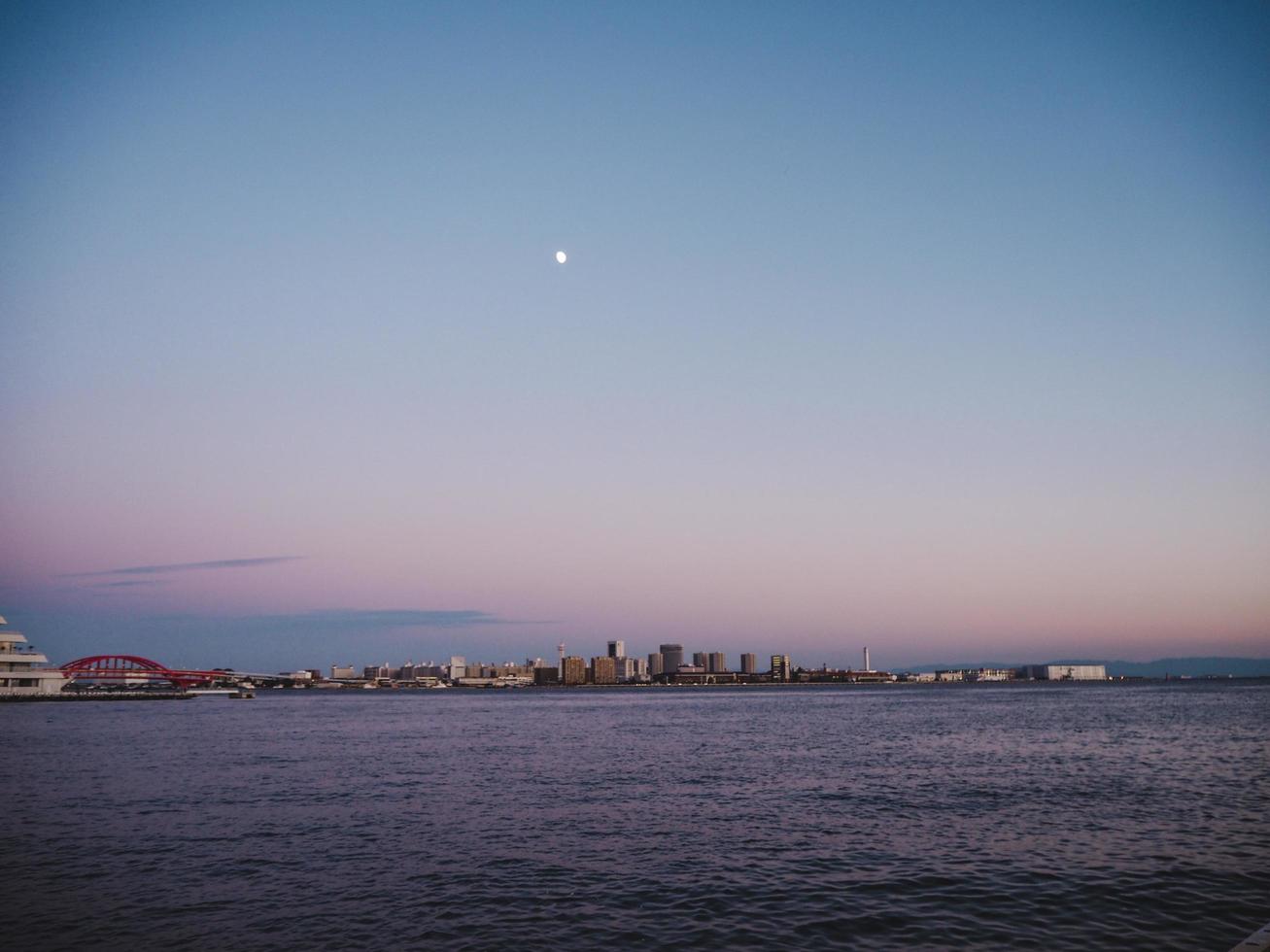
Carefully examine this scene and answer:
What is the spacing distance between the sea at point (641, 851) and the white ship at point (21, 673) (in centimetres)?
13168

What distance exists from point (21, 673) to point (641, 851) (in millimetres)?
196438

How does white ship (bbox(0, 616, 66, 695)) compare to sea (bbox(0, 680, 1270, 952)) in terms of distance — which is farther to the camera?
white ship (bbox(0, 616, 66, 695))

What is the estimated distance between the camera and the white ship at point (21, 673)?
168750 mm

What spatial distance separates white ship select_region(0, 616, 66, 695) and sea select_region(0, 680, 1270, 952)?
132 metres

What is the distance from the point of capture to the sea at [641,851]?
74.8 ft

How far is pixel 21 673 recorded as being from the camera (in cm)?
17425

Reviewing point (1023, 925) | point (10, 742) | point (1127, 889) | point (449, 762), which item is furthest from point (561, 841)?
point (10, 742)

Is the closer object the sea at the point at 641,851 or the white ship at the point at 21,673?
the sea at the point at 641,851

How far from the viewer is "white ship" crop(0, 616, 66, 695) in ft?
554

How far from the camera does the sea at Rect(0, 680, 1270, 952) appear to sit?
74.8ft

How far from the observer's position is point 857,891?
84.7 ft

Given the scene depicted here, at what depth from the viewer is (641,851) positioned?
104 ft

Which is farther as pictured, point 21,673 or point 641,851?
point 21,673

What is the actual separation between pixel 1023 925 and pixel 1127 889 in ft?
19.9
